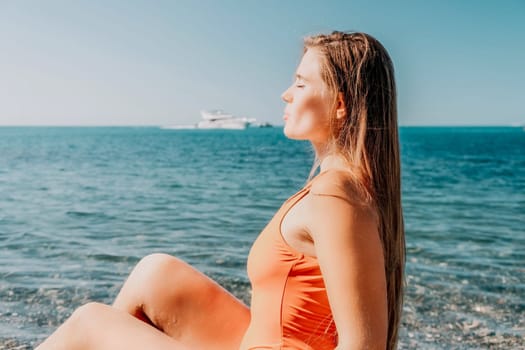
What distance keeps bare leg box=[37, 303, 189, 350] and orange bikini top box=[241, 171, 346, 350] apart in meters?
0.38

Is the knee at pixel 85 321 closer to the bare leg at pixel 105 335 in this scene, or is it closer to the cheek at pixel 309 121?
the bare leg at pixel 105 335

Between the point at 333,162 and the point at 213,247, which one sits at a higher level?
the point at 333,162

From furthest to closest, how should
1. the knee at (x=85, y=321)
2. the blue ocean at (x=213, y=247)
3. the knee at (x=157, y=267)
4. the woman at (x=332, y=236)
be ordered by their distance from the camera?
the blue ocean at (x=213, y=247) < the knee at (x=157, y=267) < the knee at (x=85, y=321) < the woman at (x=332, y=236)

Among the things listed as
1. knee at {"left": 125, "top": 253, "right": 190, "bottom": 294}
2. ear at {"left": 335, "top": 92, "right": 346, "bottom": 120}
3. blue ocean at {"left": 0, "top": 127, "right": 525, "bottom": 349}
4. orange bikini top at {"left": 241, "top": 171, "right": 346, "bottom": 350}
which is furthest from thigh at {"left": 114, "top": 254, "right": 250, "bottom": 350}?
ear at {"left": 335, "top": 92, "right": 346, "bottom": 120}

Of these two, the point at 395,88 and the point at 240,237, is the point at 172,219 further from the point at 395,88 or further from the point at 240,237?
the point at 395,88

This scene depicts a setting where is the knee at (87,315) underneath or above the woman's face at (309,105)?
underneath

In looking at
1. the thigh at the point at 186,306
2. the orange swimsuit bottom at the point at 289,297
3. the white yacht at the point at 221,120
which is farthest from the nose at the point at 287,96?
the white yacht at the point at 221,120

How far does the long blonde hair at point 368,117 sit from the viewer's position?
5.89ft

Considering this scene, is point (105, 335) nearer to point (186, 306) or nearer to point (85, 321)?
point (85, 321)

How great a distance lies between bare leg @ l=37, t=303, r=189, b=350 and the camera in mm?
1918

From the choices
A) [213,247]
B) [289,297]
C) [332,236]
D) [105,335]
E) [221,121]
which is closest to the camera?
[332,236]

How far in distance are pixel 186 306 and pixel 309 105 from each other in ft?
3.46


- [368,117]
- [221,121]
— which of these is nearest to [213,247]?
[368,117]

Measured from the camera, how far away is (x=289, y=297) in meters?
1.73
